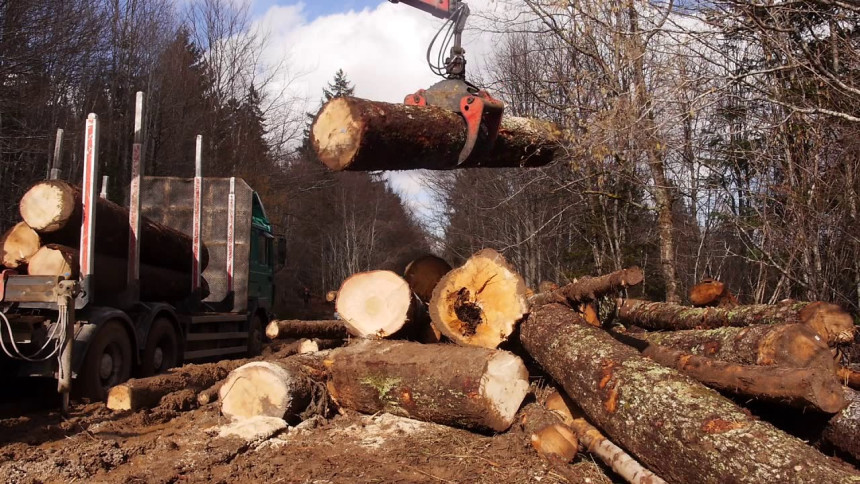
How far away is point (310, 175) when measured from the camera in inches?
1160

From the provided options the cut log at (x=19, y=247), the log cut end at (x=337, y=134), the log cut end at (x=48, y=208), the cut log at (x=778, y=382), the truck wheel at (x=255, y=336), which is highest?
the log cut end at (x=337, y=134)

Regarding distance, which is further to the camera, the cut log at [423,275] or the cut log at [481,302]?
the cut log at [423,275]

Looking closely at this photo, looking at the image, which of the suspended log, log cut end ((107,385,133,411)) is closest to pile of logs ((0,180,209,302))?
log cut end ((107,385,133,411))

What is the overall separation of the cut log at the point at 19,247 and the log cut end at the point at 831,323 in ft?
25.1

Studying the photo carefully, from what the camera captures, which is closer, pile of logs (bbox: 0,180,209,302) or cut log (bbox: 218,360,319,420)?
cut log (bbox: 218,360,319,420)

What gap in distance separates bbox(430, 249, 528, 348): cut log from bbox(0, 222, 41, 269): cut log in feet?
13.7

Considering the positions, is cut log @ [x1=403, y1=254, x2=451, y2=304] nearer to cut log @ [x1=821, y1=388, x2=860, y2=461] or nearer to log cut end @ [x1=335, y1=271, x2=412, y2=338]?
log cut end @ [x1=335, y1=271, x2=412, y2=338]

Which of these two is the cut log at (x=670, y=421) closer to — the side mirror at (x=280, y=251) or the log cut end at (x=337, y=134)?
the log cut end at (x=337, y=134)

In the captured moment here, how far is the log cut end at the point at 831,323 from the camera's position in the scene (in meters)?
6.11

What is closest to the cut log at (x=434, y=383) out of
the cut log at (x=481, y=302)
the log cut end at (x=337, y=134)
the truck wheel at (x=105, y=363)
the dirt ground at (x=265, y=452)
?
the dirt ground at (x=265, y=452)

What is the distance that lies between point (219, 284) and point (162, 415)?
4.90 m

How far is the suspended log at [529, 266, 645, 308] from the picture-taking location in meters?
5.43

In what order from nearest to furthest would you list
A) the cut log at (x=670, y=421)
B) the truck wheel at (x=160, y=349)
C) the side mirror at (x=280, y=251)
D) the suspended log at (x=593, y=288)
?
the cut log at (x=670, y=421) → the suspended log at (x=593, y=288) → the truck wheel at (x=160, y=349) → the side mirror at (x=280, y=251)

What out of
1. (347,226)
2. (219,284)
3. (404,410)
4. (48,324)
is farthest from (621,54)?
(347,226)
